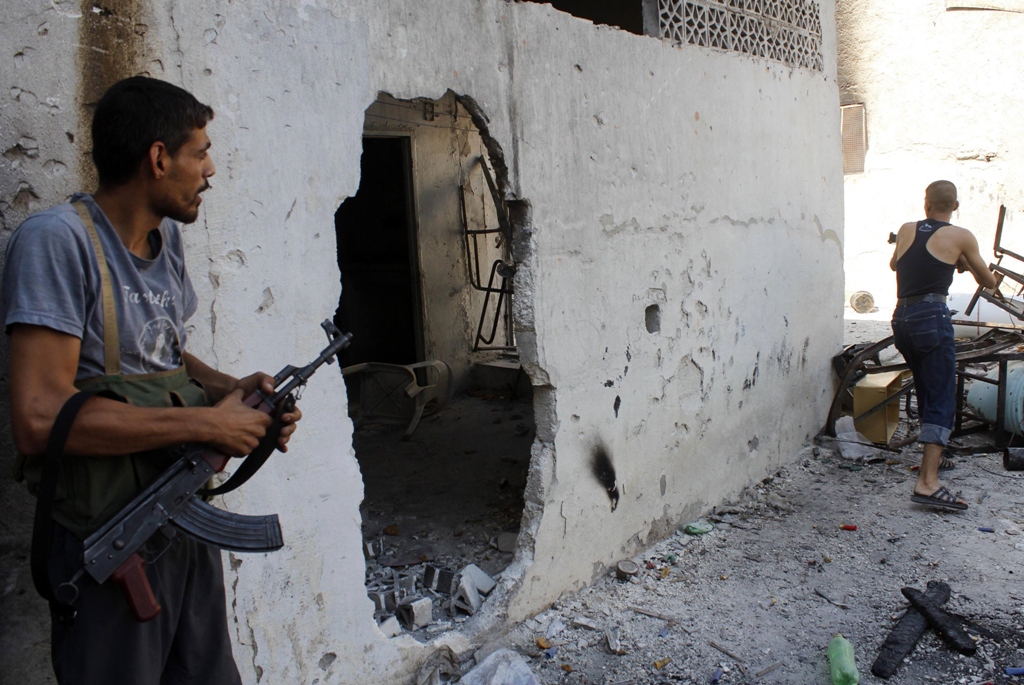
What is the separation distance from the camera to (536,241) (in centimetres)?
313

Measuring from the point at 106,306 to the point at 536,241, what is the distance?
1898 mm

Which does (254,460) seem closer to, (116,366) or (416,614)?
(116,366)

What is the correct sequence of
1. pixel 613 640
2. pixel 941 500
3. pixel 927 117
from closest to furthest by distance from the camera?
1. pixel 613 640
2. pixel 941 500
3. pixel 927 117

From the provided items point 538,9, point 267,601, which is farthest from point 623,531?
point 538,9

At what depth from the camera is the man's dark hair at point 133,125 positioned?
147cm

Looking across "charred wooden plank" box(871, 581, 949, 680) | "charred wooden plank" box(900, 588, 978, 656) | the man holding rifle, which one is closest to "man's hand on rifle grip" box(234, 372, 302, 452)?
the man holding rifle

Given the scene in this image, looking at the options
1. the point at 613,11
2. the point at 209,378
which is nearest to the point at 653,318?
the point at 209,378

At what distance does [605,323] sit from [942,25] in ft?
33.7

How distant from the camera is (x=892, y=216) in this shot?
1150 centimetres

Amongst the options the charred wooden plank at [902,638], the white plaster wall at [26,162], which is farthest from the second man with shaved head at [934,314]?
the white plaster wall at [26,162]

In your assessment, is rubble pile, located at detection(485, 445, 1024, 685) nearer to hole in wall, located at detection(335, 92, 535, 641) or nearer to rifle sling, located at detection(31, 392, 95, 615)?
hole in wall, located at detection(335, 92, 535, 641)

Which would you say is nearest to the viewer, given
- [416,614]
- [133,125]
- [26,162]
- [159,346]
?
[133,125]

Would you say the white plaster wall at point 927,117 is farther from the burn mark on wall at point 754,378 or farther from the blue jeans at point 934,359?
the burn mark on wall at point 754,378

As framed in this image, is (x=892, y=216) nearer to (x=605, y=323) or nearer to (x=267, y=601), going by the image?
(x=605, y=323)
